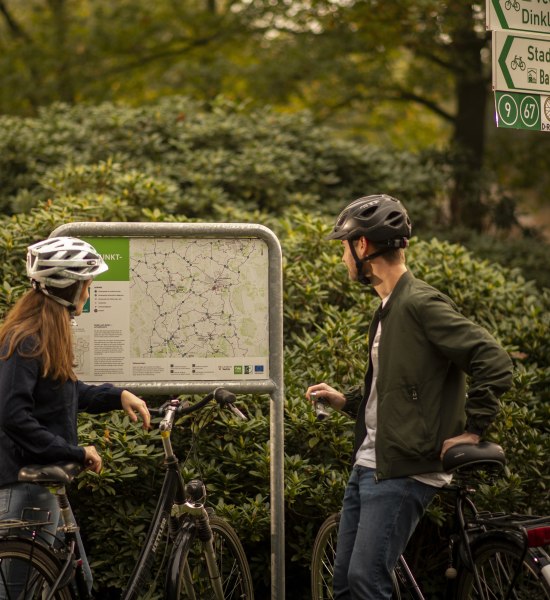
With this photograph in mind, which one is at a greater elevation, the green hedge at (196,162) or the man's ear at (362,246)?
the green hedge at (196,162)

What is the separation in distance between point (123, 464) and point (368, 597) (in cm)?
162

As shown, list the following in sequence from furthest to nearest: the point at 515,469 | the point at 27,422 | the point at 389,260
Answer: the point at 515,469
the point at 389,260
the point at 27,422

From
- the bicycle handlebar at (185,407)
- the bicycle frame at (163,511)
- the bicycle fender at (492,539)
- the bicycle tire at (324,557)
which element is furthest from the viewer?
the bicycle tire at (324,557)

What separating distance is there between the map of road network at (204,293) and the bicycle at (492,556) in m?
1.20

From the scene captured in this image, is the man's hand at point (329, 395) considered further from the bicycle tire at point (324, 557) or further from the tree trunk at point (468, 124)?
the tree trunk at point (468, 124)

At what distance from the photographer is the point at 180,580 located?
3.90 m

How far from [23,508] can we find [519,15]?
3.09 metres

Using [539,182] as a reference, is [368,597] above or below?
below

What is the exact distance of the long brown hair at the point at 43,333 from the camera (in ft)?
12.1

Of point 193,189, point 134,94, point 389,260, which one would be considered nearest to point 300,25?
point 134,94

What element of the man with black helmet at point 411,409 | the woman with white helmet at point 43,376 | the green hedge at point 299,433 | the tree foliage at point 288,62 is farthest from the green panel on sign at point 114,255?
the tree foliage at point 288,62

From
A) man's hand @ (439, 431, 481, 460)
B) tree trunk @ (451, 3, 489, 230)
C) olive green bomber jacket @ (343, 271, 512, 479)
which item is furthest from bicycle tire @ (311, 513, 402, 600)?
tree trunk @ (451, 3, 489, 230)

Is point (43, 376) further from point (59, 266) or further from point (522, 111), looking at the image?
point (522, 111)

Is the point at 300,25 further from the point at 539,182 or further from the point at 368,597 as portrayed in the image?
the point at 368,597
